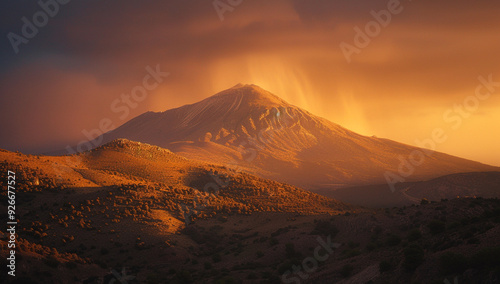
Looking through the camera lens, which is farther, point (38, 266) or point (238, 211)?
point (238, 211)

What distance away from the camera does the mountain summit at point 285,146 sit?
12704cm

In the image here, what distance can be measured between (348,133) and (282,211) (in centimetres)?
15390

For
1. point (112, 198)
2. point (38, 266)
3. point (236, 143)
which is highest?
point (236, 143)

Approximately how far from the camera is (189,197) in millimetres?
45312

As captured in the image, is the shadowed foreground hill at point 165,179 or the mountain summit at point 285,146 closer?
the shadowed foreground hill at point 165,179

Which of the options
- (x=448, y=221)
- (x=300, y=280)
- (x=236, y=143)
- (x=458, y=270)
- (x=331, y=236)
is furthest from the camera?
(x=236, y=143)

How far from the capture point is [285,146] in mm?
161250

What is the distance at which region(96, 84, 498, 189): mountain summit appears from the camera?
12704 centimetres

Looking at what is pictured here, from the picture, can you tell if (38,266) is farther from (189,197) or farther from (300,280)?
(189,197)

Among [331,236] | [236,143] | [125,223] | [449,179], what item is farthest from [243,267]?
[236,143]

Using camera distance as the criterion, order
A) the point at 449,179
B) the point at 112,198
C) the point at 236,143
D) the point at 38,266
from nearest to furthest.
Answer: the point at 38,266 < the point at 112,198 < the point at 449,179 < the point at 236,143

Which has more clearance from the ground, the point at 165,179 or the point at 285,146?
the point at 285,146

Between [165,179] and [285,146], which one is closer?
[165,179]

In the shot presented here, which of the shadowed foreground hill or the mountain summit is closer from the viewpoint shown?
the shadowed foreground hill
